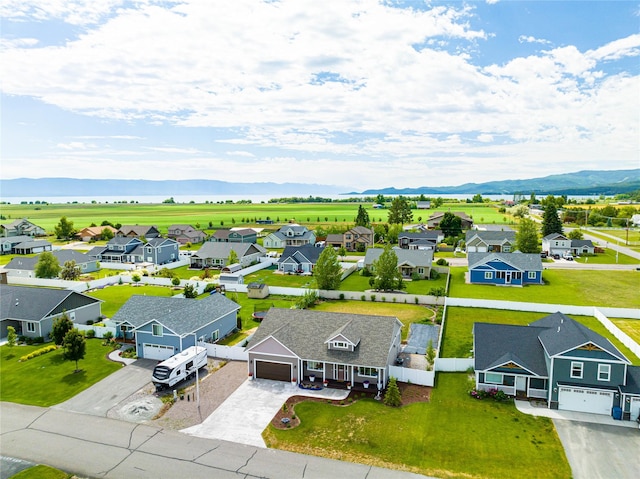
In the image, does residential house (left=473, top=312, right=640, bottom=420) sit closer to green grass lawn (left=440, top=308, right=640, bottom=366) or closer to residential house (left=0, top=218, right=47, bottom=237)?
green grass lawn (left=440, top=308, right=640, bottom=366)

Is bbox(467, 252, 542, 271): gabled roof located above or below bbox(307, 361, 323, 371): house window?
above

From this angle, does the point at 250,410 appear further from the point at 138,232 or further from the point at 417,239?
the point at 138,232

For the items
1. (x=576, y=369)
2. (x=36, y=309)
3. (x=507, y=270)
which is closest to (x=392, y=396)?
(x=576, y=369)

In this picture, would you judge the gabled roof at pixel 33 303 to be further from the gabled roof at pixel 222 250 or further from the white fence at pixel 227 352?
Answer: the gabled roof at pixel 222 250

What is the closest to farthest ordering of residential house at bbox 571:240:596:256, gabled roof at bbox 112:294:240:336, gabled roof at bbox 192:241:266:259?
gabled roof at bbox 112:294:240:336
gabled roof at bbox 192:241:266:259
residential house at bbox 571:240:596:256

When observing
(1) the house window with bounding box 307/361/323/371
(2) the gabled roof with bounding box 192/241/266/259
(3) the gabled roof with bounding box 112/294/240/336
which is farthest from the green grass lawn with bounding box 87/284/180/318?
(1) the house window with bounding box 307/361/323/371

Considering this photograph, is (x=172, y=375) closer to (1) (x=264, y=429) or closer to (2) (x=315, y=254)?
(1) (x=264, y=429)

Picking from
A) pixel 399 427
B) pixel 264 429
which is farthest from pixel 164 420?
pixel 399 427

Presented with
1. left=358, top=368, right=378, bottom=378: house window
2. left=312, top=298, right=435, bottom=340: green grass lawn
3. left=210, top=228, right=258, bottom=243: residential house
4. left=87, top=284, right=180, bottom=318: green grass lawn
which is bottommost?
left=312, top=298, right=435, bottom=340: green grass lawn
